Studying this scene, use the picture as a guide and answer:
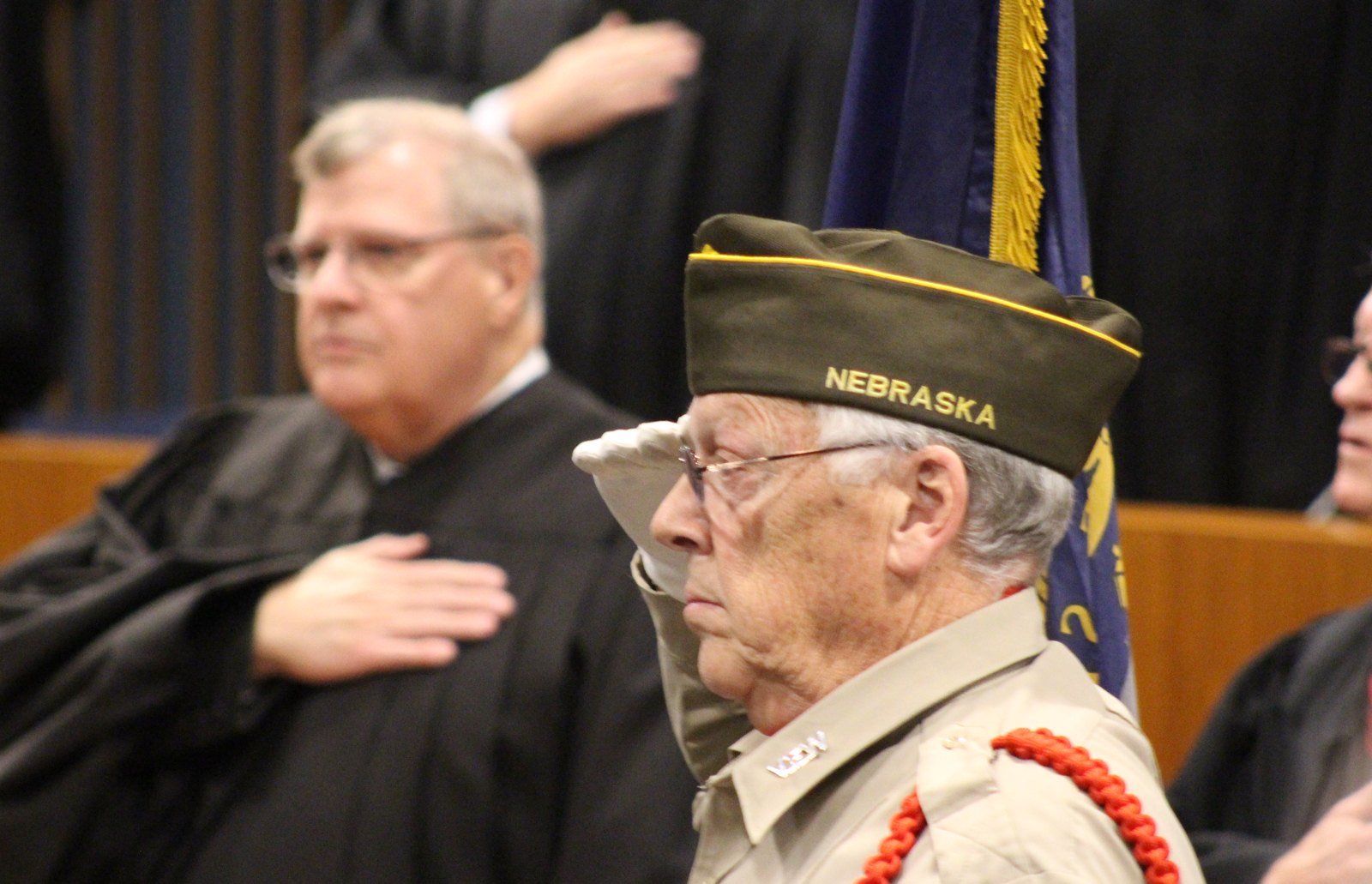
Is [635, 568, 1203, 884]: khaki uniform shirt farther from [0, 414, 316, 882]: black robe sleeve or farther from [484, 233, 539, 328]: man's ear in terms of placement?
[484, 233, 539, 328]: man's ear

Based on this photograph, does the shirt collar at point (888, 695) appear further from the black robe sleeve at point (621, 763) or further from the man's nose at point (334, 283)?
the man's nose at point (334, 283)

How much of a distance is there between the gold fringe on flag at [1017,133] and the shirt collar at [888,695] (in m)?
0.38

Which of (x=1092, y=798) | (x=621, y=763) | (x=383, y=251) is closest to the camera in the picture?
(x=1092, y=798)

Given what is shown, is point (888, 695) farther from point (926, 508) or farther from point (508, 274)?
point (508, 274)

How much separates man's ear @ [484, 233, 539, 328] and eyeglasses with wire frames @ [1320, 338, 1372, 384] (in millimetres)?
1231

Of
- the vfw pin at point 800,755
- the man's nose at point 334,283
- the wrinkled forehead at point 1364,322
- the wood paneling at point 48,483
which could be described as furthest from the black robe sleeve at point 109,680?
the wrinkled forehead at point 1364,322

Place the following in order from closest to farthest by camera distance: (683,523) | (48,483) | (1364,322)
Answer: (683,523) < (1364,322) < (48,483)

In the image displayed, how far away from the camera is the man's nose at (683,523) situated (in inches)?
55.3

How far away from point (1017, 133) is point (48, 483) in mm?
2573

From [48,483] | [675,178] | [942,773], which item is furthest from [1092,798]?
[48,483]

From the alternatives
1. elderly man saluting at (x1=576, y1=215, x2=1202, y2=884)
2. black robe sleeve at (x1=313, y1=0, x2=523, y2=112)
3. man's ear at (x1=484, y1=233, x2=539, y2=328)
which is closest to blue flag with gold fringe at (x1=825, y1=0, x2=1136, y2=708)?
elderly man saluting at (x1=576, y1=215, x2=1202, y2=884)

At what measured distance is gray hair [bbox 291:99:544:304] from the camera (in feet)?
8.41

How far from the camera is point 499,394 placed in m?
2.61

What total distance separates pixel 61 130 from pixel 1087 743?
12.8 feet
